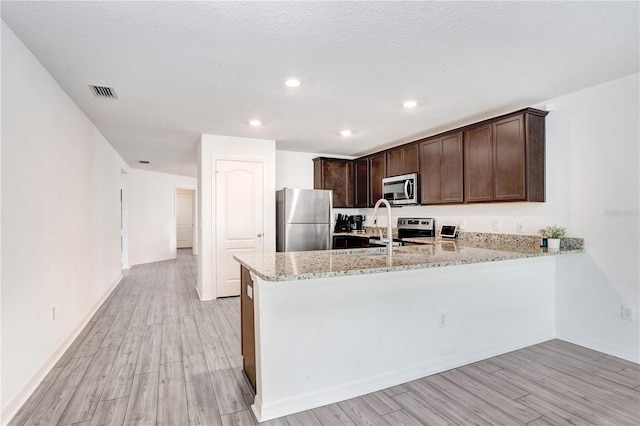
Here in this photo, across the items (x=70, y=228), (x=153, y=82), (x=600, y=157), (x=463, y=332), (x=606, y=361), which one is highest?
(x=153, y=82)

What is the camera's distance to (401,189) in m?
4.83

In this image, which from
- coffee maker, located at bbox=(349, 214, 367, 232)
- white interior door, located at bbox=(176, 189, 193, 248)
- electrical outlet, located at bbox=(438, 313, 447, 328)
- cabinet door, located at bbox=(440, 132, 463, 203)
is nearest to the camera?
electrical outlet, located at bbox=(438, 313, 447, 328)

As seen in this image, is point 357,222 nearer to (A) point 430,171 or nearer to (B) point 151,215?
(A) point 430,171

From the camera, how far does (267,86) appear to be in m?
2.93

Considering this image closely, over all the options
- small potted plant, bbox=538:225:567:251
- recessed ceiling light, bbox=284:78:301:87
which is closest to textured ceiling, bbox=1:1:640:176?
recessed ceiling light, bbox=284:78:301:87

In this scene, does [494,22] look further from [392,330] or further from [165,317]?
[165,317]

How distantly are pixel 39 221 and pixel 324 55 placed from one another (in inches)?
93.4

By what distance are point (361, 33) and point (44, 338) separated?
10.3 feet

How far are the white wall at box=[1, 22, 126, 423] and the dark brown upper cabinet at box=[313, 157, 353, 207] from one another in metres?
3.26

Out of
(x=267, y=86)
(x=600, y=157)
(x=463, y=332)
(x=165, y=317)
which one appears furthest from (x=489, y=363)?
(x=165, y=317)

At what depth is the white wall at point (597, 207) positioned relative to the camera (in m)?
2.81

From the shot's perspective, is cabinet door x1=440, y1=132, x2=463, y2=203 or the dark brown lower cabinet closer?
the dark brown lower cabinet

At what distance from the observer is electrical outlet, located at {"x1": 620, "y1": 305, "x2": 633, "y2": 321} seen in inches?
111

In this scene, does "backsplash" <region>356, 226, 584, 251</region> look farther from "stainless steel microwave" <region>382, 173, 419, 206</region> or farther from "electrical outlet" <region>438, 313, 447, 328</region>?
"electrical outlet" <region>438, 313, 447, 328</region>
